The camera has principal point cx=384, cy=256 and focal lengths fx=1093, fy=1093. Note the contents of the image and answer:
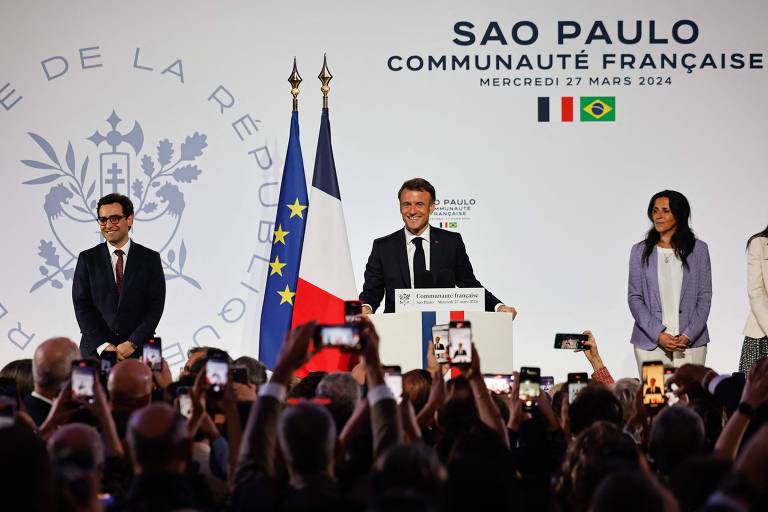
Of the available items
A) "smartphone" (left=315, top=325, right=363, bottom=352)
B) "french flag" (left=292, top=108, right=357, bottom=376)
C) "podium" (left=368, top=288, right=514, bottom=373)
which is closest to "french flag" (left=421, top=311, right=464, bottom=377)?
"podium" (left=368, top=288, right=514, bottom=373)

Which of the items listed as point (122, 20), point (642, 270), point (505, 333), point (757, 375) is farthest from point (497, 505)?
point (122, 20)

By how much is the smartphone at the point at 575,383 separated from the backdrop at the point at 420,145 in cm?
392

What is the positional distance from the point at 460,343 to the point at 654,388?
0.72 m

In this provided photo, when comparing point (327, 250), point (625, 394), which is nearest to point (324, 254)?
point (327, 250)

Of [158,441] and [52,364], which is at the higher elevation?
[52,364]

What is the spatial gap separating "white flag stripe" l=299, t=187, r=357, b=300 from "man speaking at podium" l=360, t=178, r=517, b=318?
33.2 inches

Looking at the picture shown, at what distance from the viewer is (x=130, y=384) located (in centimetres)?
377

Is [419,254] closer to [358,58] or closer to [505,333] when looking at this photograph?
[505,333]

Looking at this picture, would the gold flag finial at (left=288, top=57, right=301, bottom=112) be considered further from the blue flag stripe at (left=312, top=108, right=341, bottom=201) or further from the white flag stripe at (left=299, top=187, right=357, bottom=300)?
the white flag stripe at (left=299, top=187, right=357, bottom=300)

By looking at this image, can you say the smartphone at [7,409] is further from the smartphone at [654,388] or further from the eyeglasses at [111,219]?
the eyeglasses at [111,219]

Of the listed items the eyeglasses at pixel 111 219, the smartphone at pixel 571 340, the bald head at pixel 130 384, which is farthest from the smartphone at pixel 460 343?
the eyeglasses at pixel 111 219

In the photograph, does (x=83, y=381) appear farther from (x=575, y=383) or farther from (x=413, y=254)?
(x=413, y=254)

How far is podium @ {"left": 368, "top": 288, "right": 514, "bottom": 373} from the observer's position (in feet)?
19.4

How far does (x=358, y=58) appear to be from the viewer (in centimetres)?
853
